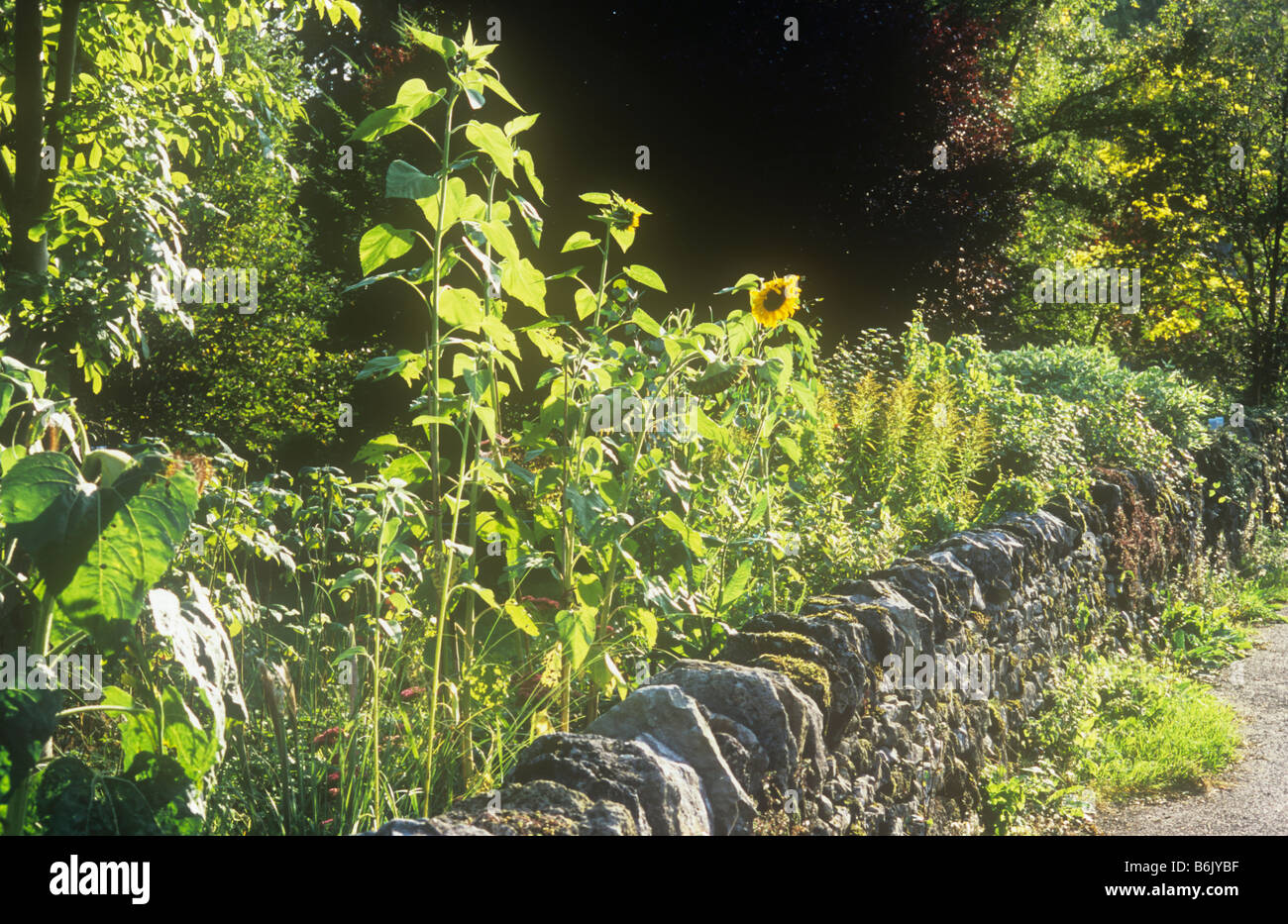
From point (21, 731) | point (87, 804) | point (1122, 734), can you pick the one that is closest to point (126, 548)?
point (21, 731)

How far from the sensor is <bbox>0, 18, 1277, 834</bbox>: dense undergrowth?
5.61 feet

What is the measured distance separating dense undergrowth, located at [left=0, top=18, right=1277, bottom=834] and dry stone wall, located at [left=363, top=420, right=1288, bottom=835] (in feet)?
0.91

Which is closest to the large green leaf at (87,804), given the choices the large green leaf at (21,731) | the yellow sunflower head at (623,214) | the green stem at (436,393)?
the large green leaf at (21,731)

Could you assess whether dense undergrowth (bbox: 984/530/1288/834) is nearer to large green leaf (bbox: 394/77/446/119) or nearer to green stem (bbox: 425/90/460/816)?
green stem (bbox: 425/90/460/816)

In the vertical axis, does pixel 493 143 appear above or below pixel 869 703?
above

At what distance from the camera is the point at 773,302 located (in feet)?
12.1

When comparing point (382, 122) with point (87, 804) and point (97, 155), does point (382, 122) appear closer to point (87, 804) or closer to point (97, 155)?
point (87, 804)

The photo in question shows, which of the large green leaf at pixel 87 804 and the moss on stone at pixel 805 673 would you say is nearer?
the large green leaf at pixel 87 804

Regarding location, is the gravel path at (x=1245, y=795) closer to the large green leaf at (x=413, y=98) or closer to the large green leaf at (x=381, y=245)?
the large green leaf at (x=381, y=245)

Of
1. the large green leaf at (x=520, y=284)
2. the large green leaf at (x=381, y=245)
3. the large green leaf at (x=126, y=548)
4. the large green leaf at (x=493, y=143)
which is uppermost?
the large green leaf at (x=493, y=143)

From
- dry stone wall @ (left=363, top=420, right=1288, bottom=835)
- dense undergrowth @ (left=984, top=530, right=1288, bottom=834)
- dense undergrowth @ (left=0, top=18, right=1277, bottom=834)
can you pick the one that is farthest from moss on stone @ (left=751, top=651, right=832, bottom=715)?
dense undergrowth @ (left=984, top=530, right=1288, bottom=834)

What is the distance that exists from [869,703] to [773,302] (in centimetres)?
144

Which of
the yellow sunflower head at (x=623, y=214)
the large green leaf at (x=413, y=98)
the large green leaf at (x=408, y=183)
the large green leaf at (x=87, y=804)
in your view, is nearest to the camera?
the large green leaf at (x=87, y=804)

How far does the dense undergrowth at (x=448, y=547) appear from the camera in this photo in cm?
171
